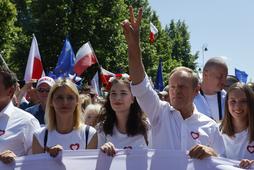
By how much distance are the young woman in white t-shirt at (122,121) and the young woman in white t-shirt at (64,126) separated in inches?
8.5

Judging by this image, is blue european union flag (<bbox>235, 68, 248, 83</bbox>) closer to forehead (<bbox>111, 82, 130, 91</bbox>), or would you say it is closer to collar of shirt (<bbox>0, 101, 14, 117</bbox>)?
forehead (<bbox>111, 82, 130, 91</bbox>)

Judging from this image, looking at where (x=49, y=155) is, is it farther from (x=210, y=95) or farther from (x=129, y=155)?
(x=210, y=95)

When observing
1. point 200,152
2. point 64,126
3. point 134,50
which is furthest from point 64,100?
point 200,152

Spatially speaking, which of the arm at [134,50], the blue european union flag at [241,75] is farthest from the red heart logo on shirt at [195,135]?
the blue european union flag at [241,75]

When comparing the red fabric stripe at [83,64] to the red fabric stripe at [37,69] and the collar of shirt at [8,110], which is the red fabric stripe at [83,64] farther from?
the collar of shirt at [8,110]

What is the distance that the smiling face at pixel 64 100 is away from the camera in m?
4.46

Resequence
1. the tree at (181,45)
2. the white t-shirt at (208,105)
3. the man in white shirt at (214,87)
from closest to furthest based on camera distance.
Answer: the white t-shirt at (208,105)
the man in white shirt at (214,87)
the tree at (181,45)

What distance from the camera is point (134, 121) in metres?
4.72

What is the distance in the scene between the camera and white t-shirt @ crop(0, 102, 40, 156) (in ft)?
13.6

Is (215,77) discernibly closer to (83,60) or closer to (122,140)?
(122,140)

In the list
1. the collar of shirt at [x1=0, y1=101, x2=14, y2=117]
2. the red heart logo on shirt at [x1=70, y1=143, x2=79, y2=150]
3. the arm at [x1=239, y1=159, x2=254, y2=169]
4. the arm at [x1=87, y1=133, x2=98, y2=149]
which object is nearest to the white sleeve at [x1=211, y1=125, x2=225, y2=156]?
the arm at [x1=239, y1=159, x2=254, y2=169]

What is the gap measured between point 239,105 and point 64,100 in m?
1.54

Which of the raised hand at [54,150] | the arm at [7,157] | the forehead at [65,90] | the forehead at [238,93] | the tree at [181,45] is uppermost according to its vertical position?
the tree at [181,45]

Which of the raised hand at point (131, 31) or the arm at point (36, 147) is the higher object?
the raised hand at point (131, 31)
